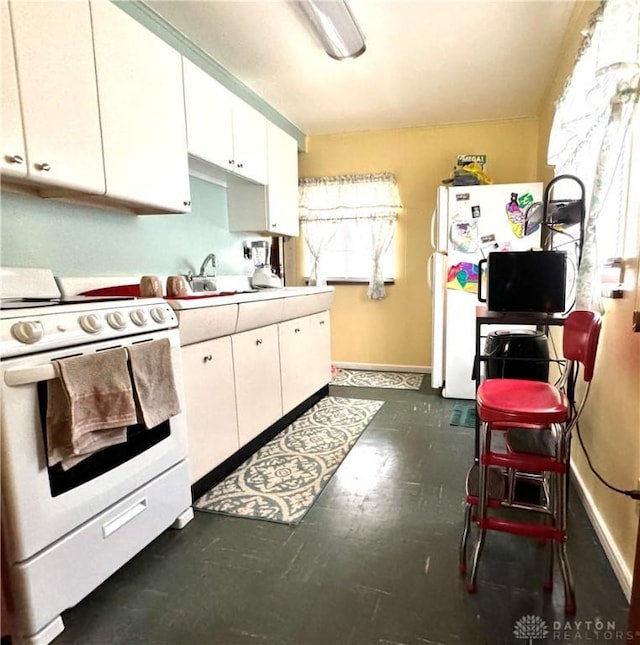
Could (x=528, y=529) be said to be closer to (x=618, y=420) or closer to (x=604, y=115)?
(x=618, y=420)

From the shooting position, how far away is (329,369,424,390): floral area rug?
3.88m

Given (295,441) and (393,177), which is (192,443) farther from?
(393,177)

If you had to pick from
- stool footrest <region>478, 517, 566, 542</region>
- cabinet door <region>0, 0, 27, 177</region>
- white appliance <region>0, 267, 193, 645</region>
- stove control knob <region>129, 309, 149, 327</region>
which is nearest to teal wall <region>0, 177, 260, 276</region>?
white appliance <region>0, 267, 193, 645</region>

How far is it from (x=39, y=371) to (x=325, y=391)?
261 centimetres

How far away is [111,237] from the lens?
7.05 feet

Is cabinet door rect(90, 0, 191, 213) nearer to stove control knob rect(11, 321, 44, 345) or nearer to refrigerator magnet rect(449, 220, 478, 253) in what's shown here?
stove control knob rect(11, 321, 44, 345)

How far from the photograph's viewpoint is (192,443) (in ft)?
6.23

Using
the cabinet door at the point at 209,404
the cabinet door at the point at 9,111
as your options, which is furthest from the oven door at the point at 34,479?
the cabinet door at the point at 9,111

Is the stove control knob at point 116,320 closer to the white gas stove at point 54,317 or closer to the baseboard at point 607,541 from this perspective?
the white gas stove at point 54,317

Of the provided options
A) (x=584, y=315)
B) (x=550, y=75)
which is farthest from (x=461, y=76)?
(x=584, y=315)

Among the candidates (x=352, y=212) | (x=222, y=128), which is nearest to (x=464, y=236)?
(x=352, y=212)

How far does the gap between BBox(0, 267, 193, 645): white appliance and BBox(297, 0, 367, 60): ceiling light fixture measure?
5.40 feet

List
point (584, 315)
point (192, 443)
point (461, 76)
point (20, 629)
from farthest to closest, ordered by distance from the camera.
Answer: point (461, 76)
point (192, 443)
point (584, 315)
point (20, 629)

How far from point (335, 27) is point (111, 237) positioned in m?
1.63
